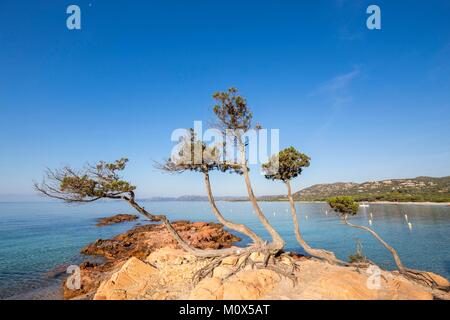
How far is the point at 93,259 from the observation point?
29797 millimetres

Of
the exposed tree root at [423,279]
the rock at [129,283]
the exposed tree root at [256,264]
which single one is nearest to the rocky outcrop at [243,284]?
the rock at [129,283]

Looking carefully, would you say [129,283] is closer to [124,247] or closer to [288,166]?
[288,166]

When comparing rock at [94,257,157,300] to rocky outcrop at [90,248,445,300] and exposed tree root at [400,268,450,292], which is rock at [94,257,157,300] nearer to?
rocky outcrop at [90,248,445,300]

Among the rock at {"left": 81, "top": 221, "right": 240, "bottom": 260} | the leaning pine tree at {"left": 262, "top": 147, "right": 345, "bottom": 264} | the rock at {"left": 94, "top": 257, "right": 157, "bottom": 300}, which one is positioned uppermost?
the leaning pine tree at {"left": 262, "top": 147, "right": 345, "bottom": 264}

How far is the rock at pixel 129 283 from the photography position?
1258 cm

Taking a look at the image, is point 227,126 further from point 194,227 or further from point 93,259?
point 194,227

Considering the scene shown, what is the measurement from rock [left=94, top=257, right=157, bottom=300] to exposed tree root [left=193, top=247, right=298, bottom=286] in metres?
3.15

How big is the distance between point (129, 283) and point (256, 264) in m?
7.31

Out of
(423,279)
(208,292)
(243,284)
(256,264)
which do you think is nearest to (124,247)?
(256,264)

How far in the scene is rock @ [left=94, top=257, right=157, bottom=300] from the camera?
12.6 m

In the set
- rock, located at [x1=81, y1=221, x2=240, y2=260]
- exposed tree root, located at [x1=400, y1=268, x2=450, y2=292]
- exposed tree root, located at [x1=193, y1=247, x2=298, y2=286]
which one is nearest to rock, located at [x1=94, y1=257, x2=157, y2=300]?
exposed tree root, located at [x1=193, y1=247, x2=298, y2=286]

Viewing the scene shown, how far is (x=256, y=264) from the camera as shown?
44.7 ft
